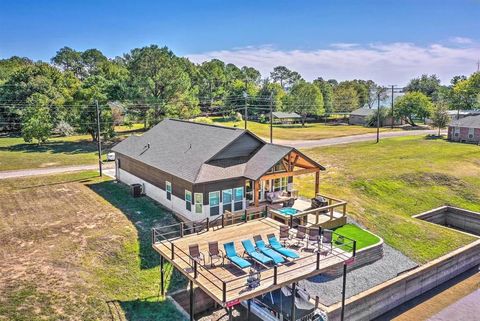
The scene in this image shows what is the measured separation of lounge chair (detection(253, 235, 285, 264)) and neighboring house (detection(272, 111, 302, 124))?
70.3 meters

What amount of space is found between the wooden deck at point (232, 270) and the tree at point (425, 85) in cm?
11476

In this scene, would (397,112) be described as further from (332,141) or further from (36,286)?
(36,286)

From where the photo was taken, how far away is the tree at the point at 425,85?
119 meters

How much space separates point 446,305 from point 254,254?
1142cm

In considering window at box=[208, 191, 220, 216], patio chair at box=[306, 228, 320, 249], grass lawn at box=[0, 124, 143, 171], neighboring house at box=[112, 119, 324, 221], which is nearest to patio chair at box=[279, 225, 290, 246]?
patio chair at box=[306, 228, 320, 249]

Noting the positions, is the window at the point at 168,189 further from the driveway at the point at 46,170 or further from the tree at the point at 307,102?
the tree at the point at 307,102

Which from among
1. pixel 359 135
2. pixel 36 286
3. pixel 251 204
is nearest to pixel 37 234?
pixel 36 286

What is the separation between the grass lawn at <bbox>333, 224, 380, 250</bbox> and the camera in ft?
68.5

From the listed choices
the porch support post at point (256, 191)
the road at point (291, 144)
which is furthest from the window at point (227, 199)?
the road at point (291, 144)

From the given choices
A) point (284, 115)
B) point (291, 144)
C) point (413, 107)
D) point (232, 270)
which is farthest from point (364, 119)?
point (232, 270)

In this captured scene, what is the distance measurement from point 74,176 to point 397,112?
207 feet

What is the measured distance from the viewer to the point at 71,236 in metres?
20.1

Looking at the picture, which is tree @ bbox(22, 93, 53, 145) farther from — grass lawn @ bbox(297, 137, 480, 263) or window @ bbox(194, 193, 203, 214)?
window @ bbox(194, 193, 203, 214)

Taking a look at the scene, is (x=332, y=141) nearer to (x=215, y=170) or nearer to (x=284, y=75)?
(x=215, y=170)
